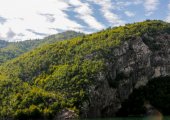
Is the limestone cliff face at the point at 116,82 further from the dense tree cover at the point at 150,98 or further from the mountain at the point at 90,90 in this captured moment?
the dense tree cover at the point at 150,98

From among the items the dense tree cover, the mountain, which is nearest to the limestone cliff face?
the mountain

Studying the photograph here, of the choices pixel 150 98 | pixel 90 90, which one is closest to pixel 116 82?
pixel 90 90

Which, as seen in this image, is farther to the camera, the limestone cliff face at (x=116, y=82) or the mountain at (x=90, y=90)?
the limestone cliff face at (x=116, y=82)

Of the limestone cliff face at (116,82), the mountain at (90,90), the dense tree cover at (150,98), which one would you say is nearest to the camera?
the mountain at (90,90)

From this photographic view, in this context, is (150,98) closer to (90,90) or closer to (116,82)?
(116,82)

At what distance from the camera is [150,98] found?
19275cm

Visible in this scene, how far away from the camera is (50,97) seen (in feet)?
569

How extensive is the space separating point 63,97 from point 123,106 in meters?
31.8

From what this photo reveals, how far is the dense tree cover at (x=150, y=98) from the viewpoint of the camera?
18691 cm

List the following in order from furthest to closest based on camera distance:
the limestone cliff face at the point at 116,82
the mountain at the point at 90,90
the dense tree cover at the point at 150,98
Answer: the dense tree cover at the point at 150,98 < the limestone cliff face at the point at 116,82 < the mountain at the point at 90,90

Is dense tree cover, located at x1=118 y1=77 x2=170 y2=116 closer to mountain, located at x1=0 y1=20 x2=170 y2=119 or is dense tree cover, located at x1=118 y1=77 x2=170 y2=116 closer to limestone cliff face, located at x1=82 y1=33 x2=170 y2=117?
mountain, located at x1=0 y1=20 x2=170 y2=119

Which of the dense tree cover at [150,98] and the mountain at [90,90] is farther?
the dense tree cover at [150,98]

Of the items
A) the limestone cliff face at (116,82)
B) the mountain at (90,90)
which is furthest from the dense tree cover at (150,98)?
the limestone cliff face at (116,82)

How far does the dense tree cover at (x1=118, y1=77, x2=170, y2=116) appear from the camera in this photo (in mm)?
186913
